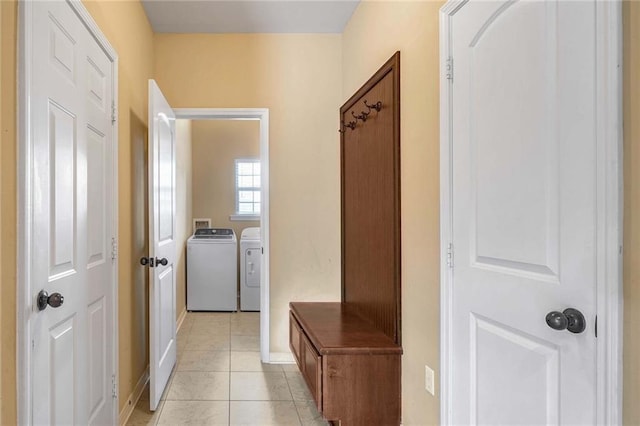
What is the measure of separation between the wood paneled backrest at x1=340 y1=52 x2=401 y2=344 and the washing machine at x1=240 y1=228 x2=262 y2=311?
2048mm

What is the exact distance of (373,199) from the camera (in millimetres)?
2402

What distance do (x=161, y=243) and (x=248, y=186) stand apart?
10.4 feet

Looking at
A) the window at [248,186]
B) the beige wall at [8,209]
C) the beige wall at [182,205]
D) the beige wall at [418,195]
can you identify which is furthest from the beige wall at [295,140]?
the window at [248,186]

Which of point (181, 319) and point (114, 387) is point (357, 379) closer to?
point (114, 387)

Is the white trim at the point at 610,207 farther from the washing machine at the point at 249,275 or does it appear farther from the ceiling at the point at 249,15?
the washing machine at the point at 249,275

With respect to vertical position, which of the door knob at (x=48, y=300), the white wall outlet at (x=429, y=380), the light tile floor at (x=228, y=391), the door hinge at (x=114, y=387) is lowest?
the light tile floor at (x=228, y=391)

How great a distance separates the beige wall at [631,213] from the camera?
86 cm

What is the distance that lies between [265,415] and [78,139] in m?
1.81

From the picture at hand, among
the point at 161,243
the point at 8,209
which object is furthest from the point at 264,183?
the point at 8,209

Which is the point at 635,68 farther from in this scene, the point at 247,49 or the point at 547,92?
the point at 247,49

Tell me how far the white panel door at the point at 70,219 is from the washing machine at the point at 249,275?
9.29 feet

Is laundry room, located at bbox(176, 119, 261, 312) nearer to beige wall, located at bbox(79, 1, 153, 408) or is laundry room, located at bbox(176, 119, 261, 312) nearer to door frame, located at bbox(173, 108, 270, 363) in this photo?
door frame, located at bbox(173, 108, 270, 363)

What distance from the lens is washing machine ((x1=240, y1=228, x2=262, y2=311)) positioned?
15.9 feet

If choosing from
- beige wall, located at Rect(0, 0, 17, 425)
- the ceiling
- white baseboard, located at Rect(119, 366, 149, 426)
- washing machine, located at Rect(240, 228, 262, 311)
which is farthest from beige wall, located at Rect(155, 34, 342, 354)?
beige wall, located at Rect(0, 0, 17, 425)
